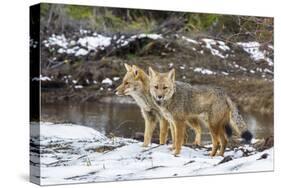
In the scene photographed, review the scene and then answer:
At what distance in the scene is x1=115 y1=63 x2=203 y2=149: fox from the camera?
8.35 m

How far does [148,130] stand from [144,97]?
0.38 metres

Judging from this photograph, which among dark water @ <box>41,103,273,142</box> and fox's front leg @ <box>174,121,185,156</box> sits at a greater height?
dark water @ <box>41,103,273,142</box>

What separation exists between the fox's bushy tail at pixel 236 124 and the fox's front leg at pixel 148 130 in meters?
0.99

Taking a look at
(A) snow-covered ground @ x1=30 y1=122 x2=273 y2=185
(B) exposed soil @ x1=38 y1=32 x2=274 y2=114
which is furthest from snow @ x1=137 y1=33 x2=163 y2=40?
(A) snow-covered ground @ x1=30 y1=122 x2=273 y2=185

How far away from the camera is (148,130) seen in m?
→ 8.45

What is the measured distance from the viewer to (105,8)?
8281mm

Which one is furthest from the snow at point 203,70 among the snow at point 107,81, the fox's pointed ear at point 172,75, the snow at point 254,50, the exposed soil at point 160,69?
the snow at point 107,81

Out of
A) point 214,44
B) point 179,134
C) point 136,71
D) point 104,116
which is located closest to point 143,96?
point 136,71

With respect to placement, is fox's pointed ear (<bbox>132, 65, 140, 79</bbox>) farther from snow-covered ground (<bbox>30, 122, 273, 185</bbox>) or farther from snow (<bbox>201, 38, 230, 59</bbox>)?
snow (<bbox>201, 38, 230, 59</bbox>)

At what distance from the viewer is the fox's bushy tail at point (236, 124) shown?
8906 mm

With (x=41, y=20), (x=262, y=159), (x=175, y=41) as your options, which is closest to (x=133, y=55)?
(x=175, y=41)

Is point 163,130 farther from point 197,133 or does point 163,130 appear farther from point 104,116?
point 104,116

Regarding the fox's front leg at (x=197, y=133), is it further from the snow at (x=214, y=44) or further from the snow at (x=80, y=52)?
the snow at (x=80, y=52)

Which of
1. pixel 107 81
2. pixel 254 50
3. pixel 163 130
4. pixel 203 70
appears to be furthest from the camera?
pixel 254 50
